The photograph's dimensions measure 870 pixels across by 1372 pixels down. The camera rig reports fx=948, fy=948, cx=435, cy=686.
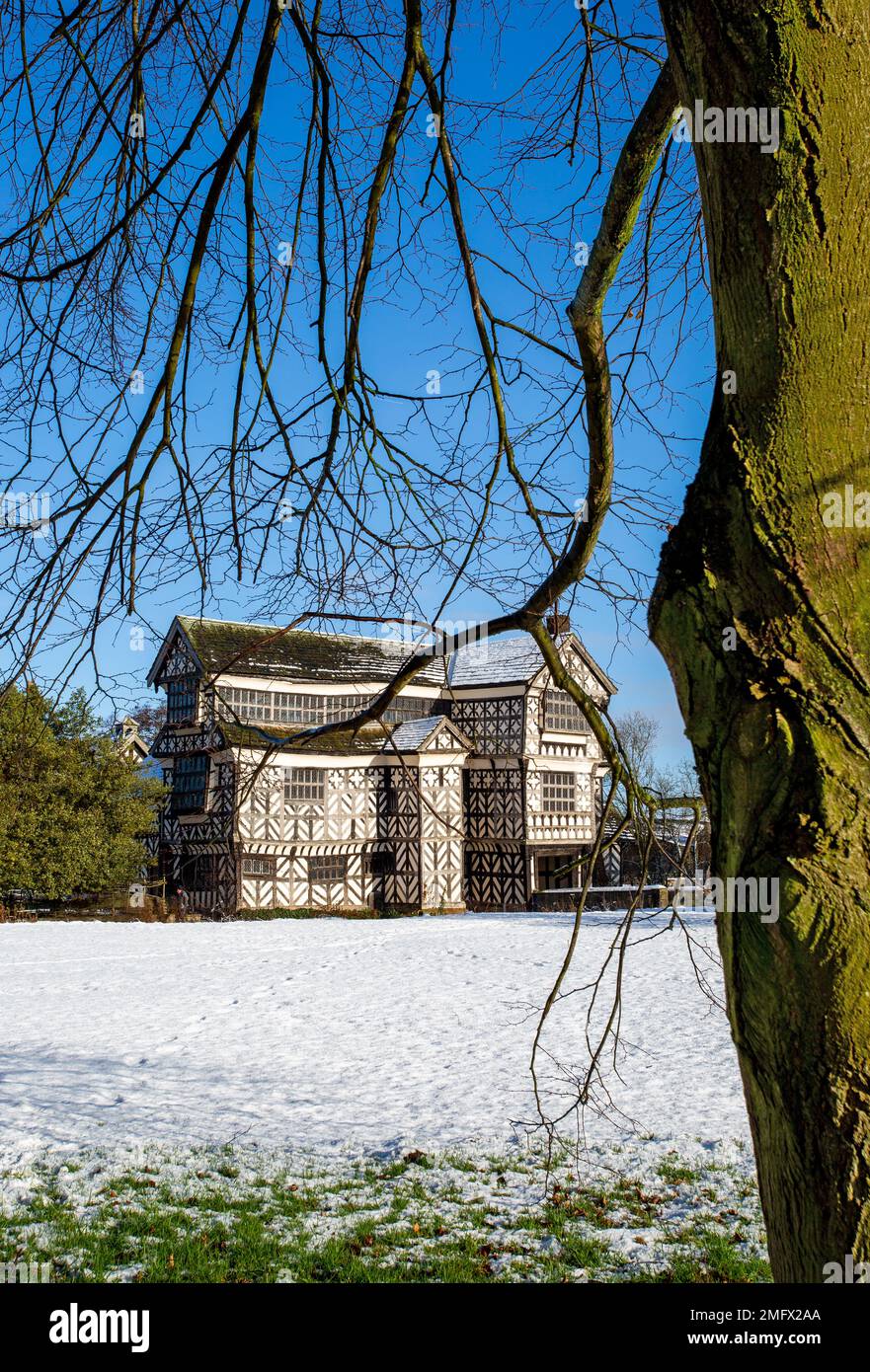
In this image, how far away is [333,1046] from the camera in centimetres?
1065

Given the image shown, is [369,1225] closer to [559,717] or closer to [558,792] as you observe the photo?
[558,792]

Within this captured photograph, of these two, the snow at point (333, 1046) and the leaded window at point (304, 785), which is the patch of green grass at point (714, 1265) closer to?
the snow at point (333, 1046)

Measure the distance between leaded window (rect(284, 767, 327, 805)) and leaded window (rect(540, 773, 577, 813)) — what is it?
23.5ft

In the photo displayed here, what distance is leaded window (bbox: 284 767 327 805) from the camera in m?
28.0

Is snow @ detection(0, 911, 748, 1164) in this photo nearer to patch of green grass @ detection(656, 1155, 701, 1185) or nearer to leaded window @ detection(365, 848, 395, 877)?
patch of green grass @ detection(656, 1155, 701, 1185)

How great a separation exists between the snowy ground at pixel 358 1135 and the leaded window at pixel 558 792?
15597mm

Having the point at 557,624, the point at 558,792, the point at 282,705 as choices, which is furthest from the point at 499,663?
the point at 557,624

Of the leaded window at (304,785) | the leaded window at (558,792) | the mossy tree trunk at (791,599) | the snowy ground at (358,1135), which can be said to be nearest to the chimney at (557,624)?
the snowy ground at (358,1135)

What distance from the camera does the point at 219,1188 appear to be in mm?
6289

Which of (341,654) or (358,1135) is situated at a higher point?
(341,654)

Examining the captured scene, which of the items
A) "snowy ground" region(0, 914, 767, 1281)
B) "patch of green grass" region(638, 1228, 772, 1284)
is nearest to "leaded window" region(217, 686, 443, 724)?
"snowy ground" region(0, 914, 767, 1281)

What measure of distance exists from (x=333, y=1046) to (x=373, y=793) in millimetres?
18990

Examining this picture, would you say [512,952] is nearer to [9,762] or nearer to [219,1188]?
[219,1188]

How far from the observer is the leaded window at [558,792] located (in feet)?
101
